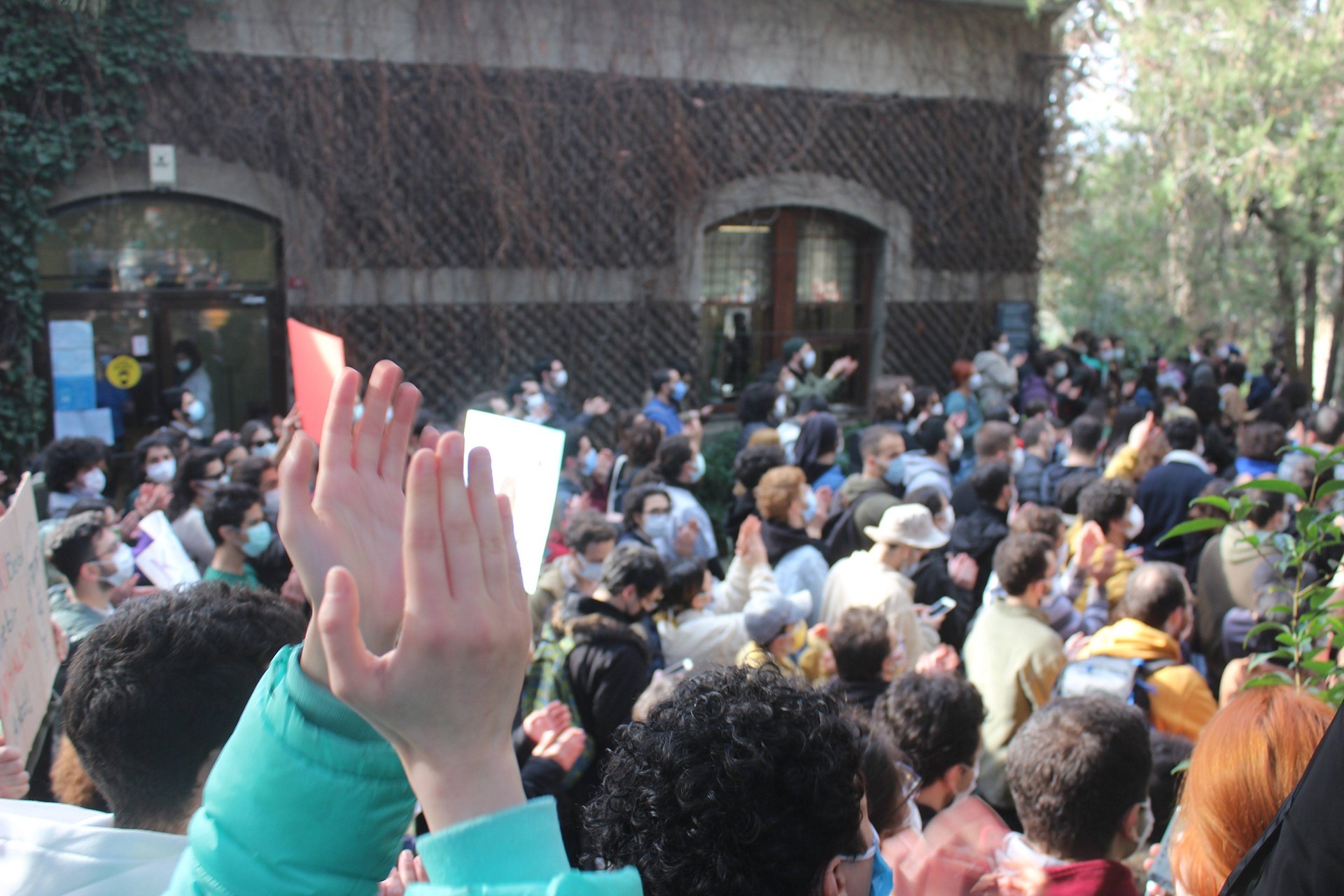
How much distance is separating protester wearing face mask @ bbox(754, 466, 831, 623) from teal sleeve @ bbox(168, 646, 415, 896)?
3.64 metres

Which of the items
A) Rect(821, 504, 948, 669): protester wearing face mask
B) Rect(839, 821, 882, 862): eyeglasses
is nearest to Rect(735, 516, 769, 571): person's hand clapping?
Rect(821, 504, 948, 669): protester wearing face mask

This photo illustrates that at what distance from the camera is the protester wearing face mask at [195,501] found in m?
4.65

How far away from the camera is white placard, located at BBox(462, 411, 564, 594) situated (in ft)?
5.97

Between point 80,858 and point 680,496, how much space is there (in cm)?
430

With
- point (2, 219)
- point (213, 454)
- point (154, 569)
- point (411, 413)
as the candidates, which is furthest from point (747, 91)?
point (411, 413)

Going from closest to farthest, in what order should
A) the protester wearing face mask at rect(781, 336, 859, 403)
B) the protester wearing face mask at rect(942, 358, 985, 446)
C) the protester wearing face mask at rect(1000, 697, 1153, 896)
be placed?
the protester wearing face mask at rect(1000, 697, 1153, 896) → the protester wearing face mask at rect(942, 358, 985, 446) → the protester wearing face mask at rect(781, 336, 859, 403)

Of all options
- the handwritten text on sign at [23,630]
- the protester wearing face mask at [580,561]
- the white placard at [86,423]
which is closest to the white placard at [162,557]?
the protester wearing face mask at [580,561]

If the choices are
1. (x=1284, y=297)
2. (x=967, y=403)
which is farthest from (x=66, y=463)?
(x=1284, y=297)

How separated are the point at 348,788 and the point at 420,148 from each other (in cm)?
972

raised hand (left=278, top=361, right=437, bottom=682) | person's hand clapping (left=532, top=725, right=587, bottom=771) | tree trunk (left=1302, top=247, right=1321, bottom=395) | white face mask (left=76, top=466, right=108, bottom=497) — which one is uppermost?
tree trunk (left=1302, top=247, right=1321, bottom=395)

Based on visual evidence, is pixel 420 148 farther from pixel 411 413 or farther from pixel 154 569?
pixel 411 413

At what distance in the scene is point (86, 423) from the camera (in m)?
8.81

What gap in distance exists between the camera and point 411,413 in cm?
119

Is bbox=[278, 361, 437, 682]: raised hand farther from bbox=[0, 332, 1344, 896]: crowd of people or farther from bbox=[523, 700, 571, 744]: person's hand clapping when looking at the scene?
bbox=[523, 700, 571, 744]: person's hand clapping
